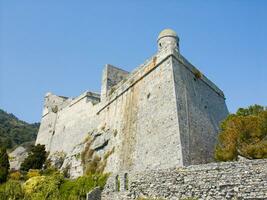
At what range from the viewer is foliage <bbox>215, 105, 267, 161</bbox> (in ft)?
64.6

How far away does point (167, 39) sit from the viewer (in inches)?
968

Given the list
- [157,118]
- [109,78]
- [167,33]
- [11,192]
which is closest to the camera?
[11,192]

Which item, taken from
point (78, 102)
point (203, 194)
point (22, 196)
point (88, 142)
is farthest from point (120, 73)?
point (203, 194)

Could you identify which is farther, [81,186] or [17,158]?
[17,158]

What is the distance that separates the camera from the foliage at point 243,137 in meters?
19.7

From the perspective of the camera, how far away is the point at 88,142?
29422 mm

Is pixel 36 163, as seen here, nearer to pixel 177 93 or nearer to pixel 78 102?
pixel 78 102

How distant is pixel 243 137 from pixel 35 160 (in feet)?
64.8

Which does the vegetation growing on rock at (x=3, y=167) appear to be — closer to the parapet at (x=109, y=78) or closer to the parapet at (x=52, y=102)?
the parapet at (x=109, y=78)

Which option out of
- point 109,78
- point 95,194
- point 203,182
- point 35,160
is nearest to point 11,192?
point 95,194

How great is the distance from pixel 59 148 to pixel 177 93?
19.5 metres

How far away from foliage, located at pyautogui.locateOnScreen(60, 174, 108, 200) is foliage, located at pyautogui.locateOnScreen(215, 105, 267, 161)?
7.23m

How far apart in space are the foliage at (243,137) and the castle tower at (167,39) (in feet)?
22.9

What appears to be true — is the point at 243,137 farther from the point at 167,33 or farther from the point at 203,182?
the point at 167,33
